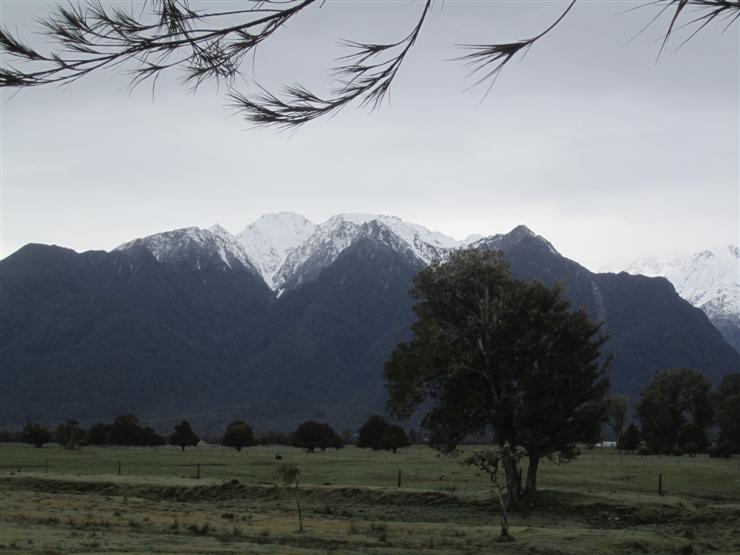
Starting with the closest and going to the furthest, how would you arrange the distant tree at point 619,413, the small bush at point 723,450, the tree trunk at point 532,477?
the tree trunk at point 532,477 → the small bush at point 723,450 → the distant tree at point 619,413

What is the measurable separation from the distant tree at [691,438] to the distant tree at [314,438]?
42.5 metres

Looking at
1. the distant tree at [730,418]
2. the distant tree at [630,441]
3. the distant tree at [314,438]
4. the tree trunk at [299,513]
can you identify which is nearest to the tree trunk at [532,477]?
the tree trunk at [299,513]

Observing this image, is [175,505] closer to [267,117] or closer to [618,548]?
[618,548]

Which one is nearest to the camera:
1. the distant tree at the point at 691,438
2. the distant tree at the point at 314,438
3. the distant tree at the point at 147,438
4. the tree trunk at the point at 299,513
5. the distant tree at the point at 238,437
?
the tree trunk at the point at 299,513

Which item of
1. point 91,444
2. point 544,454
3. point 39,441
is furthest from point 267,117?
point 91,444

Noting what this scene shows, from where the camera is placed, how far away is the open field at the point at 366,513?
2420 centimetres

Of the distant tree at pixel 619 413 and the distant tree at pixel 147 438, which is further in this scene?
the distant tree at pixel 147 438

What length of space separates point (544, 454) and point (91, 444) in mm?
95337

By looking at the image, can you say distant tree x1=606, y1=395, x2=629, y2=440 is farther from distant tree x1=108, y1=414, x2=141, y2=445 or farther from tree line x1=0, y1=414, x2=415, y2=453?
distant tree x1=108, y1=414, x2=141, y2=445

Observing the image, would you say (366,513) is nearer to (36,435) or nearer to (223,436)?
(223,436)

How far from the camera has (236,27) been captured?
744 centimetres

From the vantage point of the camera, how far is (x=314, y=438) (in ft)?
340

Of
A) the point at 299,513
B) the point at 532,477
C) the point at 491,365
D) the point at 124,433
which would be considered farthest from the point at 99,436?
the point at 299,513

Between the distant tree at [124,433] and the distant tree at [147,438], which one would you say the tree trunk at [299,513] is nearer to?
the distant tree at [124,433]
